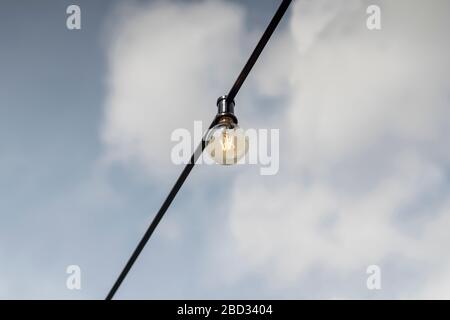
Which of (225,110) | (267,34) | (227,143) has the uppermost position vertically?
(267,34)

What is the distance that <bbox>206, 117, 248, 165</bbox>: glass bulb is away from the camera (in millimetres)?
2570

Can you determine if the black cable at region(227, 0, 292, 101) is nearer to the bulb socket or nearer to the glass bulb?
the bulb socket

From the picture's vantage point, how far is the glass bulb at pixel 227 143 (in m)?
2.57

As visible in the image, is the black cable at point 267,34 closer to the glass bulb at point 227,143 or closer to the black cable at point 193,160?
the black cable at point 193,160

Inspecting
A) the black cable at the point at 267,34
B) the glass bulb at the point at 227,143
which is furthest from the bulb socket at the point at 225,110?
the black cable at the point at 267,34

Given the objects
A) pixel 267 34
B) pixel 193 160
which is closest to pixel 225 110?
pixel 193 160

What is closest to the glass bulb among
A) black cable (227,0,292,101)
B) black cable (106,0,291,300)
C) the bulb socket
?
the bulb socket

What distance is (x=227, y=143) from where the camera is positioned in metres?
2.77

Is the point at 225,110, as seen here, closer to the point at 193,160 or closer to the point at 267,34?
the point at 193,160
